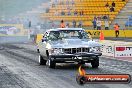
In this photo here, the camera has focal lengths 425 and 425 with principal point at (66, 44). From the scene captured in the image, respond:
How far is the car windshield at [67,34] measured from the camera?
15.7m

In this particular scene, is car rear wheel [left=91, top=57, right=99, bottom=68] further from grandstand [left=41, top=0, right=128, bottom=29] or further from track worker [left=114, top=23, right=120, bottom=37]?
grandstand [left=41, top=0, right=128, bottom=29]

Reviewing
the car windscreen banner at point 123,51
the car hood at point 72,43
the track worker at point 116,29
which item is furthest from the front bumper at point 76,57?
the track worker at point 116,29

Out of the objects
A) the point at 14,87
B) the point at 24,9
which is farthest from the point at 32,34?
the point at 14,87

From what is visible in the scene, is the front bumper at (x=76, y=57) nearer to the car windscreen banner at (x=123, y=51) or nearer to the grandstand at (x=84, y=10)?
the car windscreen banner at (x=123, y=51)

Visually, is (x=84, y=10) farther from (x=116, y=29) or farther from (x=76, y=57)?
(x=76, y=57)

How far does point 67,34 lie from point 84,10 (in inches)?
1438

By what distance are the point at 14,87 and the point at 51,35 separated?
21.0 feet

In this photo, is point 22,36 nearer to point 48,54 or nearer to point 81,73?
point 48,54

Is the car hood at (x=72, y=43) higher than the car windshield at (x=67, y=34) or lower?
lower

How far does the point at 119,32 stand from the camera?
45469 mm

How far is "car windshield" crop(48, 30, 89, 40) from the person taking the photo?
15.7 m

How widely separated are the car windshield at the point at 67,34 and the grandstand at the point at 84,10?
3198 cm

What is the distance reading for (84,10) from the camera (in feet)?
171

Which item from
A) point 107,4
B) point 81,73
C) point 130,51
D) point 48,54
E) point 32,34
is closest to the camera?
point 81,73
